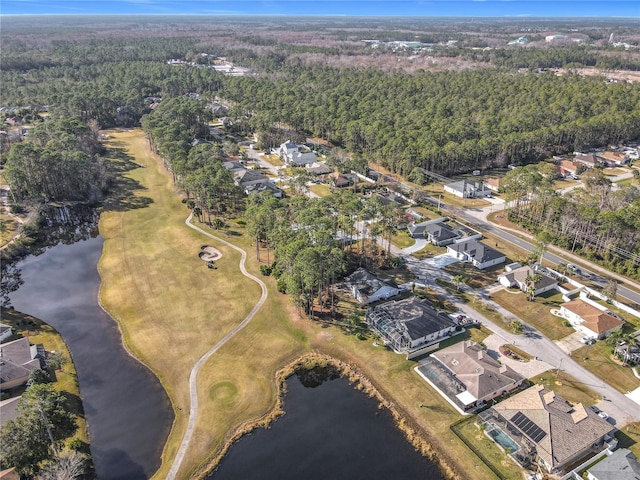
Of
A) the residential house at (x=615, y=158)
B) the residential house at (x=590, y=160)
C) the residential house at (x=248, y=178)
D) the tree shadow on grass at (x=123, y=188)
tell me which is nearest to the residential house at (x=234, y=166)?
the residential house at (x=248, y=178)

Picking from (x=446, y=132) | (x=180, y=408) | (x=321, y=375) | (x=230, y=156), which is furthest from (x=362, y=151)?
(x=180, y=408)

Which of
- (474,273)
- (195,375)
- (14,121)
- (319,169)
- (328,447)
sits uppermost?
(14,121)

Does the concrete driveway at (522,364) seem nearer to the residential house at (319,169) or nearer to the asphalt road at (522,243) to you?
the asphalt road at (522,243)

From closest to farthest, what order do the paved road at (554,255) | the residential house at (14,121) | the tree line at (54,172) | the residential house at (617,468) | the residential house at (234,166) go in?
the residential house at (617,468) < the paved road at (554,255) < the tree line at (54,172) < the residential house at (234,166) < the residential house at (14,121)

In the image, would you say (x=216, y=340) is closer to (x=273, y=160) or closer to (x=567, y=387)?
(x=567, y=387)

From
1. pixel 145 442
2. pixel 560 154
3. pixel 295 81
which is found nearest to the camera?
pixel 145 442

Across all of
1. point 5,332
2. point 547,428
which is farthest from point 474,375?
point 5,332

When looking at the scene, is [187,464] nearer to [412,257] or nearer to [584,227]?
[412,257]
